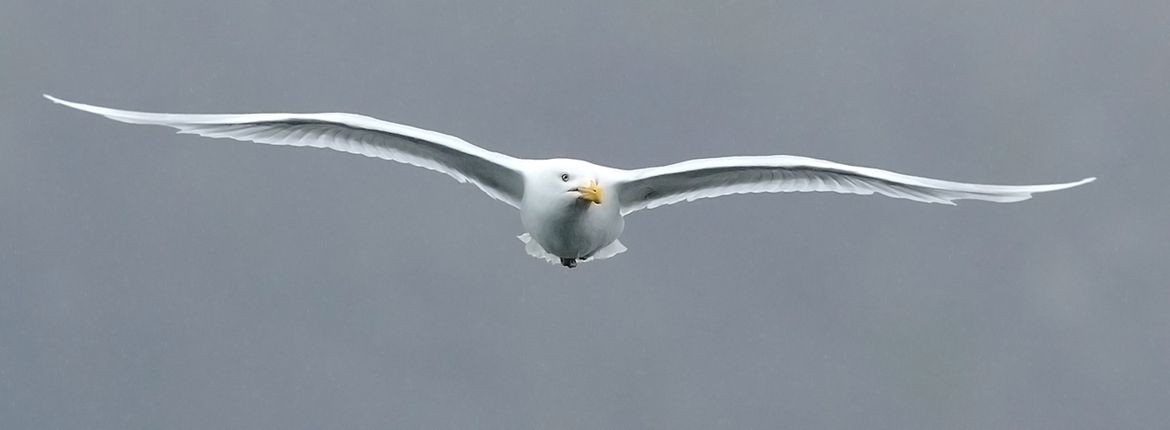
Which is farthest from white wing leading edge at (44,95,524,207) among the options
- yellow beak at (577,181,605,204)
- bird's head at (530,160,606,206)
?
yellow beak at (577,181,605,204)

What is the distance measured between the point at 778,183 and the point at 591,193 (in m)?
4.63

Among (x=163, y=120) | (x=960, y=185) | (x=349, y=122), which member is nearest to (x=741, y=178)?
(x=960, y=185)

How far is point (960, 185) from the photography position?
38500mm

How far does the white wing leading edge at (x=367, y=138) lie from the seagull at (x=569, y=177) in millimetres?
21

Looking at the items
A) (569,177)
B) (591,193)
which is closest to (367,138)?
(569,177)

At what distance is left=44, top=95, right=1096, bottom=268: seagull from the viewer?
126 ft

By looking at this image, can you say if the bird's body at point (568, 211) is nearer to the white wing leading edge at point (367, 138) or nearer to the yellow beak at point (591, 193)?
the yellow beak at point (591, 193)

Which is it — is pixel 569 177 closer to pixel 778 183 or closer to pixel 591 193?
pixel 591 193

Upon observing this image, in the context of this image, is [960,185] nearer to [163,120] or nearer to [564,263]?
[564,263]

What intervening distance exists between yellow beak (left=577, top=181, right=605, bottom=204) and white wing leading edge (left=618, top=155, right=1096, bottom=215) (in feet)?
3.59

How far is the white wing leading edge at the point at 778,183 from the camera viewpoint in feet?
127

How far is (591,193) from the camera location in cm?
3831

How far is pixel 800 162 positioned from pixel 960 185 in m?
3.27

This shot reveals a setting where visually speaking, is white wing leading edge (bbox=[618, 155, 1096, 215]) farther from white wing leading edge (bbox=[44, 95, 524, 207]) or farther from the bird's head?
white wing leading edge (bbox=[44, 95, 524, 207])
